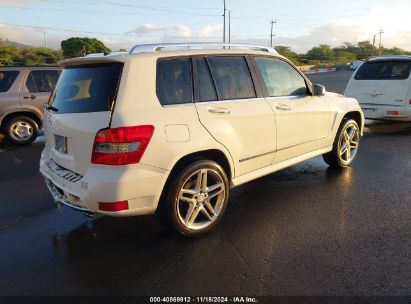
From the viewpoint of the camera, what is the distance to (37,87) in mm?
8555

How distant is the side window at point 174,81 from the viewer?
3539 millimetres

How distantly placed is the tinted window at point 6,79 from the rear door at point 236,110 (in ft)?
19.6

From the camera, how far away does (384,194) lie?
16.3 ft

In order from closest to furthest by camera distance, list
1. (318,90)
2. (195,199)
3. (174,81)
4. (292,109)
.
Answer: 1. (174,81)
2. (195,199)
3. (292,109)
4. (318,90)

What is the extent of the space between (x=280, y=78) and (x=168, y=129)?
6.41ft

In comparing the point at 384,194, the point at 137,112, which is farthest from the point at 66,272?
the point at 384,194

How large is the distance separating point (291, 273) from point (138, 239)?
4.93ft

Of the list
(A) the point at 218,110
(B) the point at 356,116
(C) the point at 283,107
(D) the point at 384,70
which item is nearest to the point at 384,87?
(D) the point at 384,70

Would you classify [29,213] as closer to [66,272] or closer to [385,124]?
[66,272]

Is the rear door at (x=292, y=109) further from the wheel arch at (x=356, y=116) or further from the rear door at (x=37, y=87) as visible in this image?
the rear door at (x=37, y=87)

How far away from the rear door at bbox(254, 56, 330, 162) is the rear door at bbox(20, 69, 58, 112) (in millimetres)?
5706

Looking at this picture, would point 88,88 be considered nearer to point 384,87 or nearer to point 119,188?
point 119,188

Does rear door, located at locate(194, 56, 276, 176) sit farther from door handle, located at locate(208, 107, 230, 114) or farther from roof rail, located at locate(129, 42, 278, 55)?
roof rail, located at locate(129, 42, 278, 55)

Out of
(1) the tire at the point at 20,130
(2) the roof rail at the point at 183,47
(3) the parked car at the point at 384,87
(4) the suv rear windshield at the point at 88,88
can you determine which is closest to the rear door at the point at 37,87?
(1) the tire at the point at 20,130
